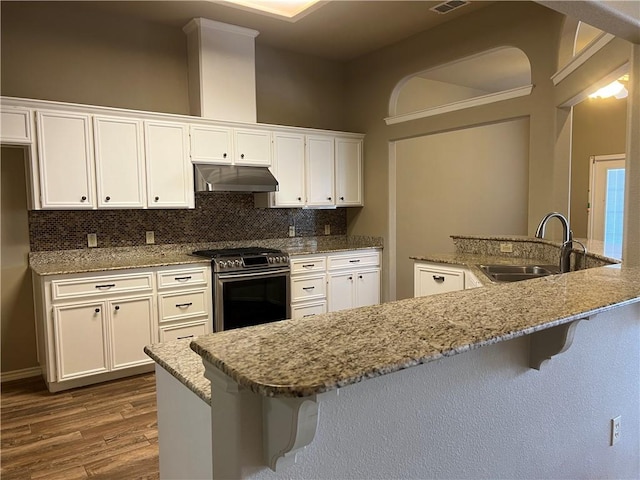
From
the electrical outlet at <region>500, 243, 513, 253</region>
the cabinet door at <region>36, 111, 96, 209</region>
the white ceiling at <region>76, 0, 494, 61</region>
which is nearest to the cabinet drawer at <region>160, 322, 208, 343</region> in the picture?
the cabinet door at <region>36, 111, 96, 209</region>

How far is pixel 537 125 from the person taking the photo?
3852 millimetres

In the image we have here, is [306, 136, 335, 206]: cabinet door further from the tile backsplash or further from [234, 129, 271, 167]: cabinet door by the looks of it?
[234, 129, 271, 167]: cabinet door

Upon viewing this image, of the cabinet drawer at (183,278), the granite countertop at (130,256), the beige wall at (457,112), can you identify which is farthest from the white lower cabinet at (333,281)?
the cabinet drawer at (183,278)

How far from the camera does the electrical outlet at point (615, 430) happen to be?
1948 millimetres

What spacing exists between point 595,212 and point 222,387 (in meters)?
7.51

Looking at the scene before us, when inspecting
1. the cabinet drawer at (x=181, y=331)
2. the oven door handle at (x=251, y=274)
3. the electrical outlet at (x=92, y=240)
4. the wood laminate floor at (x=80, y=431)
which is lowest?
the wood laminate floor at (x=80, y=431)

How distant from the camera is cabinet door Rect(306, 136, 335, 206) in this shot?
504 cm

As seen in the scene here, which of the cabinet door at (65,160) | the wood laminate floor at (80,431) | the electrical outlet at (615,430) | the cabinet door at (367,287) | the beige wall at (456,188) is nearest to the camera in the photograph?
the electrical outlet at (615,430)

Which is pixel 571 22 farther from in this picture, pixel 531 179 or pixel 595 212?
pixel 595 212

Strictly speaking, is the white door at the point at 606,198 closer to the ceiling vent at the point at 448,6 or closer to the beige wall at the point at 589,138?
the beige wall at the point at 589,138

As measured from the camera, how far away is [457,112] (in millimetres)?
4520

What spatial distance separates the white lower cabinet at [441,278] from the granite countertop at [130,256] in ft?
3.95

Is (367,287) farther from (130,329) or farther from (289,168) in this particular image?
(130,329)

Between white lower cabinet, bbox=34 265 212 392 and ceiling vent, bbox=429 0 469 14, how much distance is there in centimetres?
310
